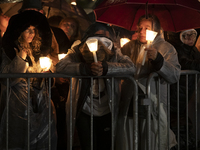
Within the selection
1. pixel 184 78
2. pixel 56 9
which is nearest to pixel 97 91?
pixel 184 78

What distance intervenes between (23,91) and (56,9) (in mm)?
2638

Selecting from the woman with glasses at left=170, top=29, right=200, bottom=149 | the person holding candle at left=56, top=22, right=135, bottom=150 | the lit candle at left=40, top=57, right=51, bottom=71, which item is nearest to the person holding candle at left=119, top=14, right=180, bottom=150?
the person holding candle at left=56, top=22, right=135, bottom=150

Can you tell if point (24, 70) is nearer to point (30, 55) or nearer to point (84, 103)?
point (30, 55)

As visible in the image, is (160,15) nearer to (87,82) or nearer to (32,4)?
(87,82)

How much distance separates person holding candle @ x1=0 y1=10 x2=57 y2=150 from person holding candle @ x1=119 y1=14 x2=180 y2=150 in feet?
3.69

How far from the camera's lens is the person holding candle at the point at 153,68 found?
381 cm

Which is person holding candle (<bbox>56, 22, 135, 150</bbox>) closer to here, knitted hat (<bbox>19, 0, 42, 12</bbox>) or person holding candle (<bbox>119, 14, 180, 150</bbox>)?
person holding candle (<bbox>119, 14, 180, 150</bbox>)

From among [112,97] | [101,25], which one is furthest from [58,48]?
[112,97]

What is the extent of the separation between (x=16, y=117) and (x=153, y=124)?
5.77 ft

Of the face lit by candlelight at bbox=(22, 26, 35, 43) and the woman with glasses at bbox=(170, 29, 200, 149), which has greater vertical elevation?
the face lit by candlelight at bbox=(22, 26, 35, 43)

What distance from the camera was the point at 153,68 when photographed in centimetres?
393

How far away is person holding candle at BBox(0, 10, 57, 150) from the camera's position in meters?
4.04

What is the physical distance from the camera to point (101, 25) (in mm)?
4168

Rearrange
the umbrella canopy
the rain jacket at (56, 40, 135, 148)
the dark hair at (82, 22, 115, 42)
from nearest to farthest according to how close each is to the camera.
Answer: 1. the rain jacket at (56, 40, 135, 148)
2. the dark hair at (82, 22, 115, 42)
3. the umbrella canopy
